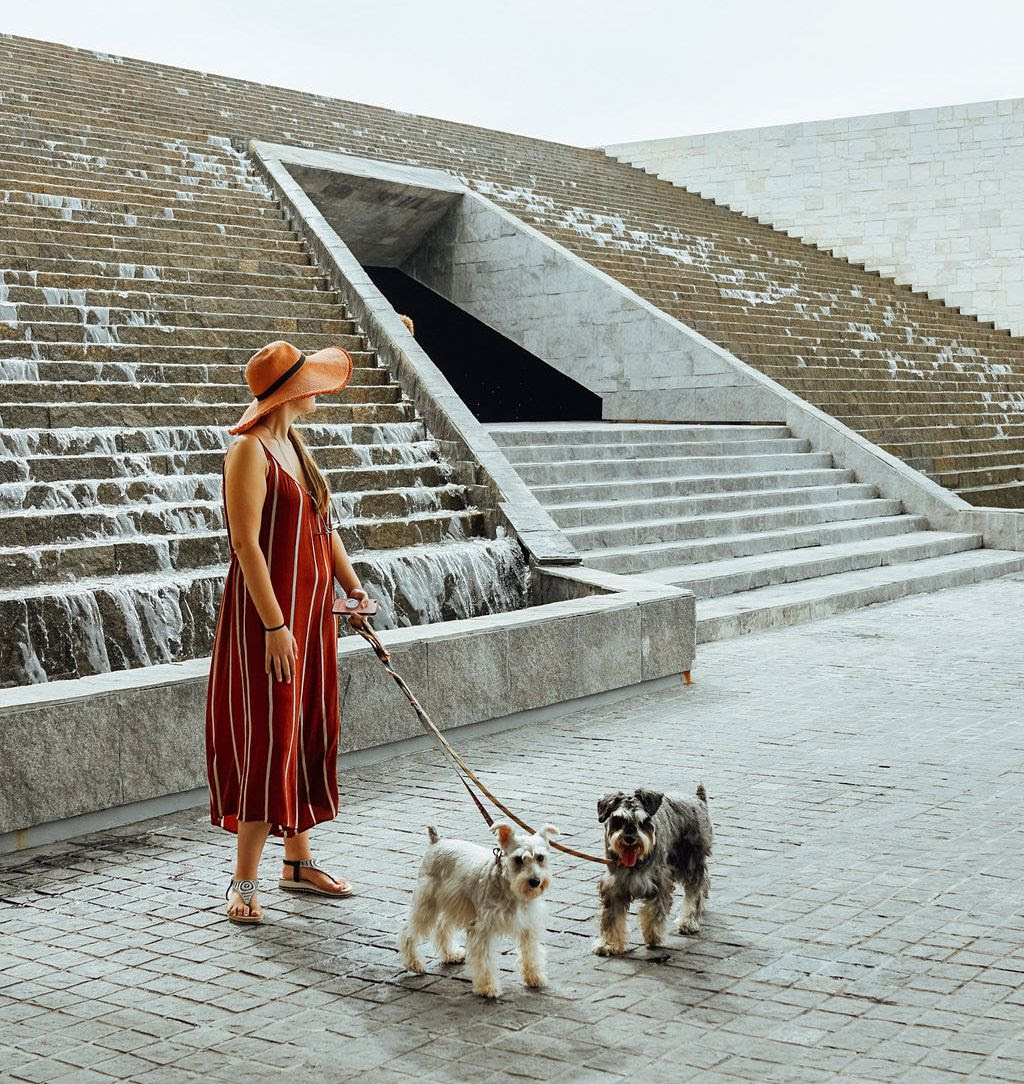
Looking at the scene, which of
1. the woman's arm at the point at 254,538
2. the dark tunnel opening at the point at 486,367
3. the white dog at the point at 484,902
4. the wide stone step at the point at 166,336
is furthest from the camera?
the dark tunnel opening at the point at 486,367

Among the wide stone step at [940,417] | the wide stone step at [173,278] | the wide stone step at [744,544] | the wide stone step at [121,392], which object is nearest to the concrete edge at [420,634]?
the wide stone step at [744,544]

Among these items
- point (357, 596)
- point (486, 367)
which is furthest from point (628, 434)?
point (357, 596)

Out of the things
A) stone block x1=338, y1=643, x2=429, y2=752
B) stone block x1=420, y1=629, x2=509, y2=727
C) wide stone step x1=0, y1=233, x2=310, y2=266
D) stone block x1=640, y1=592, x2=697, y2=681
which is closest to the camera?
stone block x1=338, y1=643, x2=429, y2=752

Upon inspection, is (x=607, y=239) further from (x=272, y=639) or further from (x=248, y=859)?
(x=248, y=859)

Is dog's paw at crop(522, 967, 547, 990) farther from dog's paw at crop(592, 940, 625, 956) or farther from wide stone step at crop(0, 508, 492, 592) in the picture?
wide stone step at crop(0, 508, 492, 592)

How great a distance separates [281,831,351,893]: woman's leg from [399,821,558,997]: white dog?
688mm

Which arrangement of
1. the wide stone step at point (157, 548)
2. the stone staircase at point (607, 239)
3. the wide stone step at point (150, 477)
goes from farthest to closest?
the stone staircase at point (607, 239), the wide stone step at point (150, 477), the wide stone step at point (157, 548)

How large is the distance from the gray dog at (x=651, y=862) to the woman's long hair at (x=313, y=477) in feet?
4.26

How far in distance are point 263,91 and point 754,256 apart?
8.35 m

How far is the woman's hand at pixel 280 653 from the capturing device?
4.17m

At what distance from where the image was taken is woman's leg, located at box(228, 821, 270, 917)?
427 centimetres

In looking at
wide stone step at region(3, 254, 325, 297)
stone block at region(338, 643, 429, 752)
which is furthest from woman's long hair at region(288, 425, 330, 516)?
wide stone step at region(3, 254, 325, 297)

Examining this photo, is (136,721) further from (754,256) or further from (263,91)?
(754,256)

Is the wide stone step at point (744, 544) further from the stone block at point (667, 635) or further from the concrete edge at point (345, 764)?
the concrete edge at point (345, 764)
